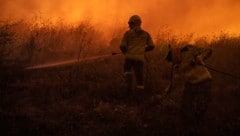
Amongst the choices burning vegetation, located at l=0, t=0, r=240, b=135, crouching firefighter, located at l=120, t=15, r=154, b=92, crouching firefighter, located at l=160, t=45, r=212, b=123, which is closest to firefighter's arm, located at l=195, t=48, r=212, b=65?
crouching firefighter, located at l=160, t=45, r=212, b=123

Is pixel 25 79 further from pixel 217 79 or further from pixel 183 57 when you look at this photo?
pixel 217 79

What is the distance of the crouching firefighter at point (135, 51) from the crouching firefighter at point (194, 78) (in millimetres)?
1455

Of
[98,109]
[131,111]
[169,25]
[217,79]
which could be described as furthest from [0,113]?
[169,25]

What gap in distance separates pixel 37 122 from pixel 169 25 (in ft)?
30.4

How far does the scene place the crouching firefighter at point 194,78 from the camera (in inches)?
311

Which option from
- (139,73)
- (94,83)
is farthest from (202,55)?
(94,83)

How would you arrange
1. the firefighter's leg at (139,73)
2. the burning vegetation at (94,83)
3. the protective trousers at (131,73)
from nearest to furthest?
the burning vegetation at (94,83) < the protective trousers at (131,73) < the firefighter's leg at (139,73)

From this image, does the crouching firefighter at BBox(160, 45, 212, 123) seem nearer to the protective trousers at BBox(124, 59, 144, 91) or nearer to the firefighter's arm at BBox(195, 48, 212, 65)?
the firefighter's arm at BBox(195, 48, 212, 65)

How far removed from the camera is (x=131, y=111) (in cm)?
858

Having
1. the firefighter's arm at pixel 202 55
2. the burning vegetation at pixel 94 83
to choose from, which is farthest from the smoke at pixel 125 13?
the firefighter's arm at pixel 202 55

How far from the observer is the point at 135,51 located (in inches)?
379

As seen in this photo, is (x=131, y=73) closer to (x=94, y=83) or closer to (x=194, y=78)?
(x=94, y=83)

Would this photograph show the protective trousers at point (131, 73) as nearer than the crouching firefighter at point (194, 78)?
No

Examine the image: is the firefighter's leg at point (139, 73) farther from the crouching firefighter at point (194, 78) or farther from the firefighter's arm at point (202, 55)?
the firefighter's arm at point (202, 55)
